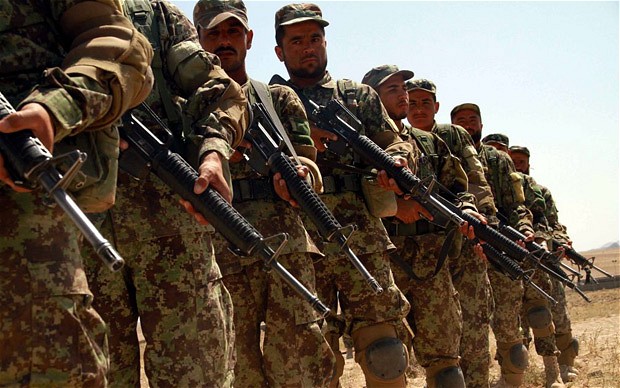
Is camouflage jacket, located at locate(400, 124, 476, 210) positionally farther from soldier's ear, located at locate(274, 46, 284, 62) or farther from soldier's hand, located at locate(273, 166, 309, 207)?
soldier's hand, located at locate(273, 166, 309, 207)

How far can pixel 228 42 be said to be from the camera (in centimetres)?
511

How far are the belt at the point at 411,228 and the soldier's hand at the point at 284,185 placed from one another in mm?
2346

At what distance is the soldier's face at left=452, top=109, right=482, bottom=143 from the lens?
1009 centimetres

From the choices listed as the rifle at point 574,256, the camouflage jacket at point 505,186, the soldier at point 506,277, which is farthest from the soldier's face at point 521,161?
the camouflage jacket at point 505,186

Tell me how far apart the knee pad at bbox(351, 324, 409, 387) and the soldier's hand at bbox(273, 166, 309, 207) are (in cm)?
122

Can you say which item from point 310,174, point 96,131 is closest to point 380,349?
point 310,174

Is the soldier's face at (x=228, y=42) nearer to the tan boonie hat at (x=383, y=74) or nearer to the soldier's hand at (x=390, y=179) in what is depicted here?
the soldier's hand at (x=390, y=179)

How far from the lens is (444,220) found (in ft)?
22.2

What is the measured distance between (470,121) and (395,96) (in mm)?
3067

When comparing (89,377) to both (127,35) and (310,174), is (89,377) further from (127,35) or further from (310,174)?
(310,174)

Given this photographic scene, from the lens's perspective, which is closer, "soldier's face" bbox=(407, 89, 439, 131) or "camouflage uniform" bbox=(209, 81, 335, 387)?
"camouflage uniform" bbox=(209, 81, 335, 387)

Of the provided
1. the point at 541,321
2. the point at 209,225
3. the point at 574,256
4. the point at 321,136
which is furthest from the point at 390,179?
the point at 574,256

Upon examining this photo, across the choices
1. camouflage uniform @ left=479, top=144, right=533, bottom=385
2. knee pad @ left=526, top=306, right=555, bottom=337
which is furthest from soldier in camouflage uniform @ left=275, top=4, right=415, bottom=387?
knee pad @ left=526, top=306, right=555, bottom=337

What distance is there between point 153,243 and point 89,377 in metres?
1.23
